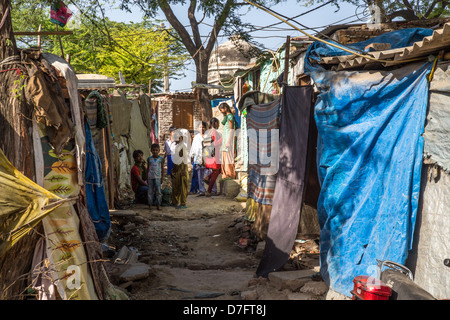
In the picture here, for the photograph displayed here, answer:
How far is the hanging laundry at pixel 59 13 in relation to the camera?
5375 mm

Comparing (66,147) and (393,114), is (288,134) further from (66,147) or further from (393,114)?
(66,147)

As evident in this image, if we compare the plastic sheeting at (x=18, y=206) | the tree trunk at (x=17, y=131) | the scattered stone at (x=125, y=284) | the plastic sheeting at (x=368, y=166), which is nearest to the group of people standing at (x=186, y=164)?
the scattered stone at (x=125, y=284)

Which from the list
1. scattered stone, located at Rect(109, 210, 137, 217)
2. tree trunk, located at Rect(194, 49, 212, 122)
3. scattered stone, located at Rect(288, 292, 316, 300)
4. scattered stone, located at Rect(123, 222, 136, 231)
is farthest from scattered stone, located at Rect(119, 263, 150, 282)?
tree trunk, located at Rect(194, 49, 212, 122)

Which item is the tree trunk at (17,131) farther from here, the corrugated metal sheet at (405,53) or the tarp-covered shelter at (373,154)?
the corrugated metal sheet at (405,53)

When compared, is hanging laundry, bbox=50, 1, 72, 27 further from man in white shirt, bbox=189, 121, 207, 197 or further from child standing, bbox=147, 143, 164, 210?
man in white shirt, bbox=189, 121, 207, 197

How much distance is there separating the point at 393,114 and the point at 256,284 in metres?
2.67

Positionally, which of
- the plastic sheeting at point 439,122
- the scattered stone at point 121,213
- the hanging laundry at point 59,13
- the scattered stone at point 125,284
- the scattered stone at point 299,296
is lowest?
the scattered stone at point 299,296

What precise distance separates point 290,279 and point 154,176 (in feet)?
17.9

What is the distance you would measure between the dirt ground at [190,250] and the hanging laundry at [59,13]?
2.98 meters

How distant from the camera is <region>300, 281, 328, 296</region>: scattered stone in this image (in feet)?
15.4

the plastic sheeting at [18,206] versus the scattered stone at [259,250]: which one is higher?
the plastic sheeting at [18,206]

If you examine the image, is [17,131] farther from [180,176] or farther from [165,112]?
[165,112]

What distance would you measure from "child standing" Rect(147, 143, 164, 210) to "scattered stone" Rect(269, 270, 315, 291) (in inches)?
201
